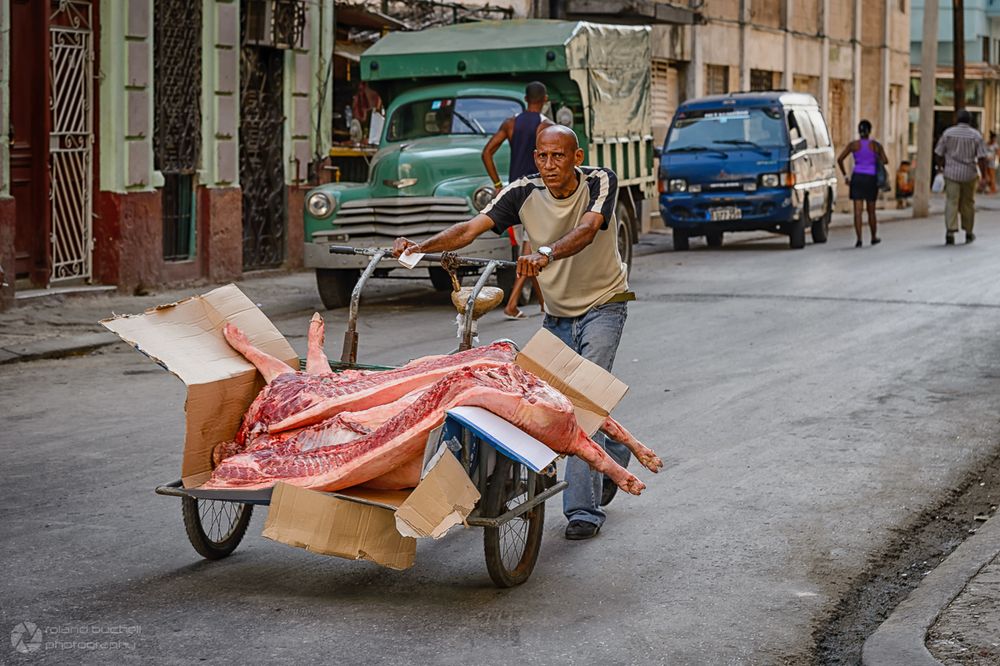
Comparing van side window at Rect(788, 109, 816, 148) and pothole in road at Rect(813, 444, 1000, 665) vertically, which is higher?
van side window at Rect(788, 109, 816, 148)

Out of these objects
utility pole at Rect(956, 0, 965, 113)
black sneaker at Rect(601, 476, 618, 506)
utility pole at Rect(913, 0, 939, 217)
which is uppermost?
utility pole at Rect(956, 0, 965, 113)

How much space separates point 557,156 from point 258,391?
1540 mm

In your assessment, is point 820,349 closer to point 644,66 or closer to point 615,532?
point 615,532

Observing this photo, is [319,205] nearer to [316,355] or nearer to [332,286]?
[332,286]

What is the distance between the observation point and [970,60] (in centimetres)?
5966

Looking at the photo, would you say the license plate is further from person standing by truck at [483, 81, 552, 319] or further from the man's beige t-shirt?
the man's beige t-shirt

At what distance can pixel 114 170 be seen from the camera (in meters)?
17.1

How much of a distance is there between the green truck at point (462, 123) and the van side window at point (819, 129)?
6.94 m

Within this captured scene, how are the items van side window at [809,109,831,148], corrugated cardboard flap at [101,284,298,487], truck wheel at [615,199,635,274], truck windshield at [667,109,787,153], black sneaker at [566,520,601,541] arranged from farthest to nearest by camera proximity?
van side window at [809,109,831,148]
truck windshield at [667,109,787,153]
truck wheel at [615,199,635,274]
black sneaker at [566,520,601,541]
corrugated cardboard flap at [101,284,298,487]

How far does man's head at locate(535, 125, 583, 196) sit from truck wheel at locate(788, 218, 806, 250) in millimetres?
17934

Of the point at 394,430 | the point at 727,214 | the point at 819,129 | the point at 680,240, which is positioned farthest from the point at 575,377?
the point at 819,129

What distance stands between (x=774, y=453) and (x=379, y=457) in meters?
3.47

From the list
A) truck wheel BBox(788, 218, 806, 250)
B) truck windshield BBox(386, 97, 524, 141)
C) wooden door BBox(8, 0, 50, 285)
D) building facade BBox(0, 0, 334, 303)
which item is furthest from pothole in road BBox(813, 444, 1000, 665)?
truck wheel BBox(788, 218, 806, 250)

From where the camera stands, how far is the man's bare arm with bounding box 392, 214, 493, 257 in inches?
263
